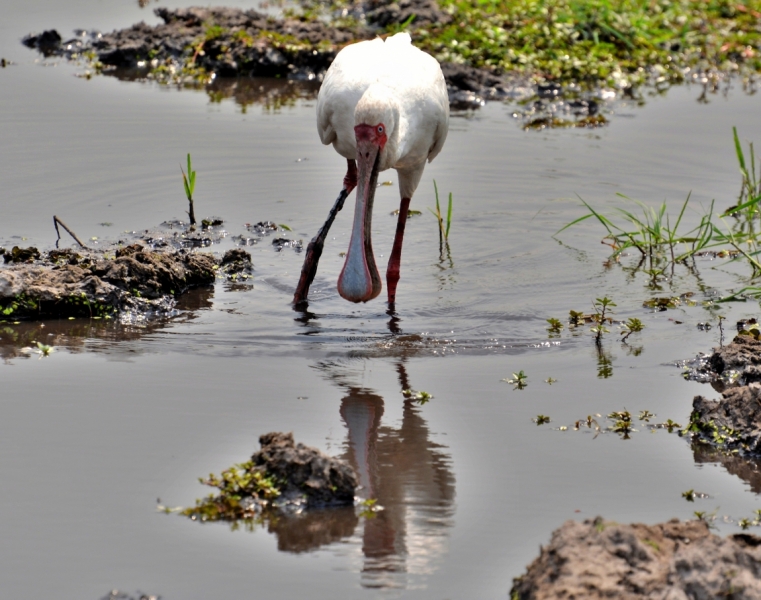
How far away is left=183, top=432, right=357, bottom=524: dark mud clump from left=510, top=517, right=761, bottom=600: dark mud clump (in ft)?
2.75

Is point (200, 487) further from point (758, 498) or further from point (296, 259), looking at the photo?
point (296, 259)

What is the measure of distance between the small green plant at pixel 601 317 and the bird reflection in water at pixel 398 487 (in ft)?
3.96

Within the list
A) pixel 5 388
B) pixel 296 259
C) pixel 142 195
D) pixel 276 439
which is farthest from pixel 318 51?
pixel 276 439

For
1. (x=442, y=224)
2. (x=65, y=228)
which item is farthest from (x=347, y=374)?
(x=442, y=224)

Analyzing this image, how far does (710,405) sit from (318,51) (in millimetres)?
8141

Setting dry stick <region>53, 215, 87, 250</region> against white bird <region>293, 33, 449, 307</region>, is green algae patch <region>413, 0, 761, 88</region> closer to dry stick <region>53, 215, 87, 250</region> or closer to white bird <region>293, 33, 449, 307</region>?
white bird <region>293, 33, 449, 307</region>

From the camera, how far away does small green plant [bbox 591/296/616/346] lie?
5949mm

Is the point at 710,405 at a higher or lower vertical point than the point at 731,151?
lower

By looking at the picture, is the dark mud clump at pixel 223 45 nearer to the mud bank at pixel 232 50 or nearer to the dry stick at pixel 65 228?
the mud bank at pixel 232 50

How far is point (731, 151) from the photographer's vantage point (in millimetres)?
9969

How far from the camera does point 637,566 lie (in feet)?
10.8

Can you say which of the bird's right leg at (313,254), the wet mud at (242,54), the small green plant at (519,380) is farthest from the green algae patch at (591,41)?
the small green plant at (519,380)

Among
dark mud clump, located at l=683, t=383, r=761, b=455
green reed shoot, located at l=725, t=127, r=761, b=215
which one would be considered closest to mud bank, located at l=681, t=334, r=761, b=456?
dark mud clump, located at l=683, t=383, r=761, b=455

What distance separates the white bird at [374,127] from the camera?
19.7ft
